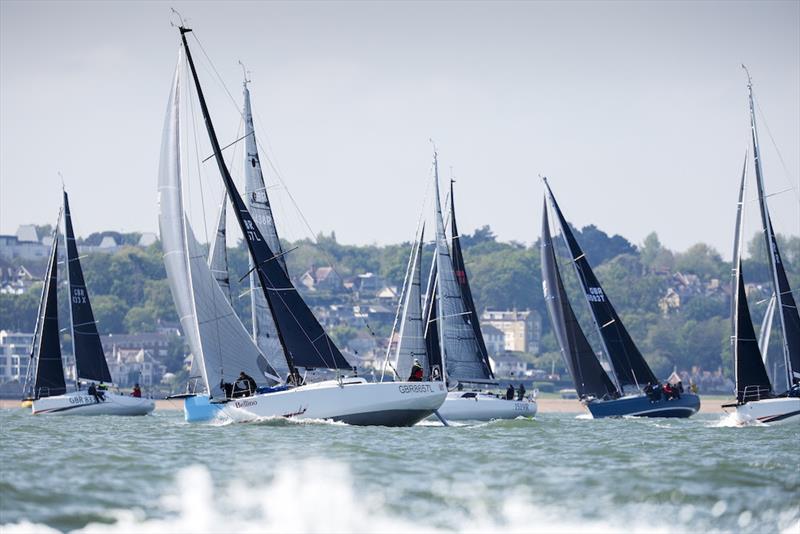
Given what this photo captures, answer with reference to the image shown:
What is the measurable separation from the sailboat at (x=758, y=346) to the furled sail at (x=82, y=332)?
1023 inches

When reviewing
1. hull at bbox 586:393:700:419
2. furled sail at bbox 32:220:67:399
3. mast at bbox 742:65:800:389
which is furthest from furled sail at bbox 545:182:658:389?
furled sail at bbox 32:220:67:399

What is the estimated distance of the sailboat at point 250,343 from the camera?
132 ft

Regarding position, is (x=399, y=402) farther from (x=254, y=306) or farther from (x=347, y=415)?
(x=254, y=306)

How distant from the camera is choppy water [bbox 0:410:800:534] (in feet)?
76.0

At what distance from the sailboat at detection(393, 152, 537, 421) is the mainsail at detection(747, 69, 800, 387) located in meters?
9.95

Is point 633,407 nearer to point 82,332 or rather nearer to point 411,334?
point 411,334

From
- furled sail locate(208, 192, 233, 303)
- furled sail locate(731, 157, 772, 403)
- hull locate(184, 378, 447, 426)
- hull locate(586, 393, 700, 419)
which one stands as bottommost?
hull locate(184, 378, 447, 426)

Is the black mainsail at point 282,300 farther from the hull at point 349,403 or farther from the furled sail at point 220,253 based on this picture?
the furled sail at point 220,253

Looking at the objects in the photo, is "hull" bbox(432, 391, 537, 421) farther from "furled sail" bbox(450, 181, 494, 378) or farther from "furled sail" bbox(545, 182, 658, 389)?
"furled sail" bbox(545, 182, 658, 389)

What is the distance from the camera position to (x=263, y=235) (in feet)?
163

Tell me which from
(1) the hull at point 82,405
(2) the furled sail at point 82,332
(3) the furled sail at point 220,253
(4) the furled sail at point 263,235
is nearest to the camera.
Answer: (4) the furled sail at point 263,235

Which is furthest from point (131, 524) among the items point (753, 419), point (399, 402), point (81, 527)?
point (753, 419)

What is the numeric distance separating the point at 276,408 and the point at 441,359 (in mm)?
16064

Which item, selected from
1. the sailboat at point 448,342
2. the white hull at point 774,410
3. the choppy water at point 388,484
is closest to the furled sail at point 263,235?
the sailboat at point 448,342
